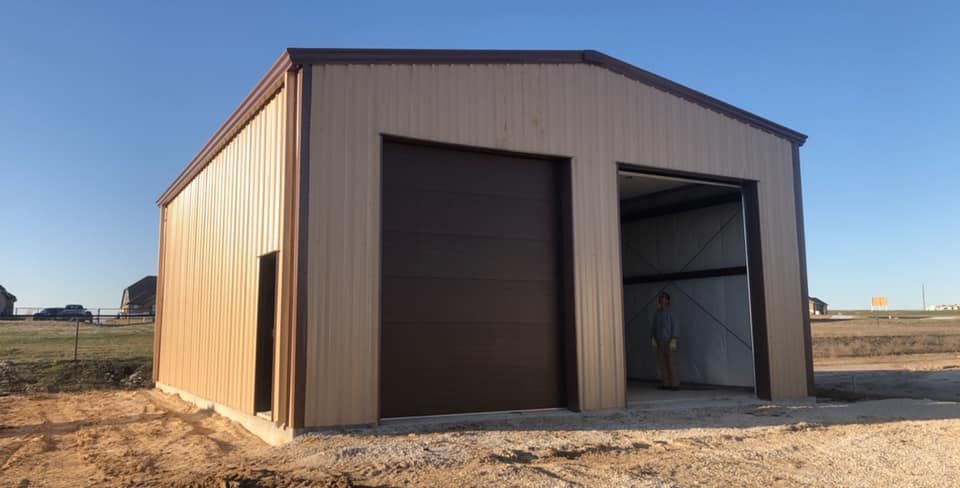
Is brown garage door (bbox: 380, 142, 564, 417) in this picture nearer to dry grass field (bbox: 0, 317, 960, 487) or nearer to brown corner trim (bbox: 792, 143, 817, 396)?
dry grass field (bbox: 0, 317, 960, 487)

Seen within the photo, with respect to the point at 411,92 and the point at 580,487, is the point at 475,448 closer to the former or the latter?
the point at 580,487

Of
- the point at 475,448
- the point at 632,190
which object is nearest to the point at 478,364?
the point at 475,448

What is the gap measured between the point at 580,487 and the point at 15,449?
22.1 ft

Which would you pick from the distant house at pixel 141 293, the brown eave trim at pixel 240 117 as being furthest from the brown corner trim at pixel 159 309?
the distant house at pixel 141 293

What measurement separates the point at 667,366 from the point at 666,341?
20.1 inches

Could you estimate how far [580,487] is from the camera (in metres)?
5.59

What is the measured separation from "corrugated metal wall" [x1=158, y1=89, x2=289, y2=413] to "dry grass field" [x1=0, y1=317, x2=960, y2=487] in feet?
2.65

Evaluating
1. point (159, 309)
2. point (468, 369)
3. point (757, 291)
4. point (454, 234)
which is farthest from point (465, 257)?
point (159, 309)

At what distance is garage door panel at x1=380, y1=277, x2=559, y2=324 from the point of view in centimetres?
861

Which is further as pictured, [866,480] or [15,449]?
[15,449]

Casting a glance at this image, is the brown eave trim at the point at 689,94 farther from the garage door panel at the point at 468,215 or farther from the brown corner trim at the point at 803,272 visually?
the garage door panel at the point at 468,215

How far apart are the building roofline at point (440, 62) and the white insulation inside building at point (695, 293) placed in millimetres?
1992

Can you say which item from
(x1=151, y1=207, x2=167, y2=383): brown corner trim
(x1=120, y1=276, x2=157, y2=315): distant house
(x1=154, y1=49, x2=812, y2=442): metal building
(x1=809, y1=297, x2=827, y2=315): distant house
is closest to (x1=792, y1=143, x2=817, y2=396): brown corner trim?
(x1=154, y1=49, x2=812, y2=442): metal building

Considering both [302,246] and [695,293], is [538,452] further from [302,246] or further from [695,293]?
[695,293]
